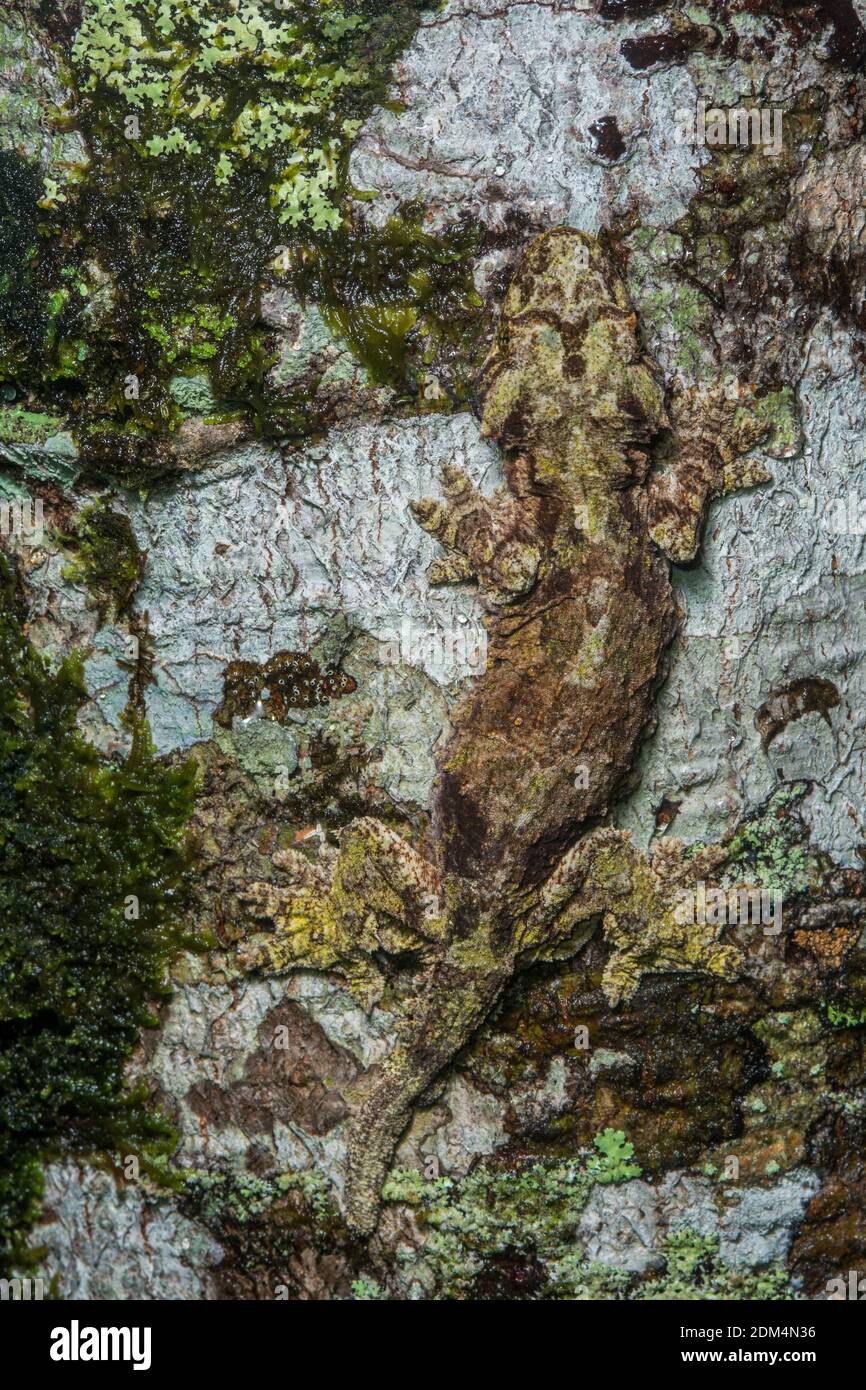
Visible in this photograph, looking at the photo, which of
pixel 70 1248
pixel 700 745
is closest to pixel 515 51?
pixel 700 745

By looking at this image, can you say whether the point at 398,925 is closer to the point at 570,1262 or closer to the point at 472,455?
the point at 570,1262

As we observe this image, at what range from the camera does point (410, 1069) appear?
4.59m

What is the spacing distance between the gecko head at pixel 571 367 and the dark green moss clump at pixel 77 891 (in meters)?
1.75

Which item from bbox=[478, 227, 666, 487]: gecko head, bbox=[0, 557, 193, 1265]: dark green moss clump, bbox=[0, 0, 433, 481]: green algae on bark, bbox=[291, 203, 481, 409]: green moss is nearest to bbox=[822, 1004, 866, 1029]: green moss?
bbox=[478, 227, 666, 487]: gecko head

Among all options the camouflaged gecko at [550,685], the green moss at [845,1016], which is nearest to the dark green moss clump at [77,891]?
the camouflaged gecko at [550,685]

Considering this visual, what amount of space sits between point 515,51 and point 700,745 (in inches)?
96.4

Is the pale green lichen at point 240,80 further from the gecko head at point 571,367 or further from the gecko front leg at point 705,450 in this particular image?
the gecko front leg at point 705,450

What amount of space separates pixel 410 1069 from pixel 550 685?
4.72 ft

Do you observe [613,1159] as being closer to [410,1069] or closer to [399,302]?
[410,1069]

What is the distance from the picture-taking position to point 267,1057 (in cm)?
480

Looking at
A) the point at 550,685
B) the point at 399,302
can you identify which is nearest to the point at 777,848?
the point at 550,685

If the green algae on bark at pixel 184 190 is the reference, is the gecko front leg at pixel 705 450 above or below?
below

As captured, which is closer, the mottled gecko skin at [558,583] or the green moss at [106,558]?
the mottled gecko skin at [558,583]

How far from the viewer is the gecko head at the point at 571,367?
4.31 meters
